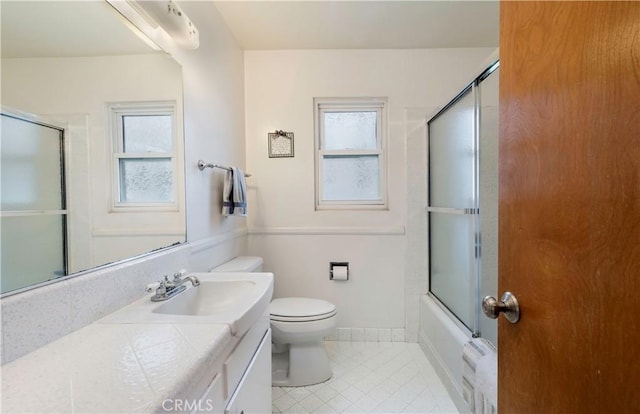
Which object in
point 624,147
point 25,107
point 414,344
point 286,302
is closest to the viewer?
point 624,147

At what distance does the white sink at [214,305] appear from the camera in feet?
2.60

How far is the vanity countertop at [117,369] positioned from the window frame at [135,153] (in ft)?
1.45

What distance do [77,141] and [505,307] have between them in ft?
4.15

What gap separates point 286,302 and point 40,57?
1.67 metres

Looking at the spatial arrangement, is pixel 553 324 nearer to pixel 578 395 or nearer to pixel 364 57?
pixel 578 395

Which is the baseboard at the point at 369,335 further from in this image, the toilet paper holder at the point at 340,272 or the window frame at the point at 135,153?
the window frame at the point at 135,153

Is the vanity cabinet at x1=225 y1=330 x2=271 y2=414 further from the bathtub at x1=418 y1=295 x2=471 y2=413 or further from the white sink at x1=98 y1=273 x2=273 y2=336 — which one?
the bathtub at x1=418 y1=295 x2=471 y2=413

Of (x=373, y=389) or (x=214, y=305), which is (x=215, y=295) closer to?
(x=214, y=305)

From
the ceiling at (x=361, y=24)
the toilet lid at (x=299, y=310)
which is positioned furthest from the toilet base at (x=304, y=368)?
the ceiling at (x=361, y=24)

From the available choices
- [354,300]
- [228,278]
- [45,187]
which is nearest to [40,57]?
[45,187]

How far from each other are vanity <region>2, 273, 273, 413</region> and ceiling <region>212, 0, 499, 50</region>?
5.79 ft

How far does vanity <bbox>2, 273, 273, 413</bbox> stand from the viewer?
48 cm

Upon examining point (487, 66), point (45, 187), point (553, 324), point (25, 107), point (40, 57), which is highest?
point (487, 66)

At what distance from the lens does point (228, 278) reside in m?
1.23
